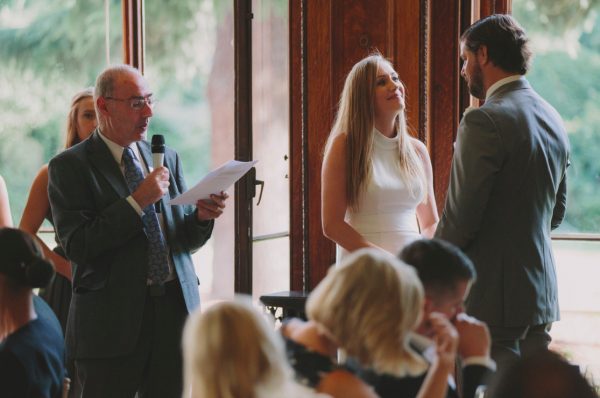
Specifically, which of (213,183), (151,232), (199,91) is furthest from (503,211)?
(199,91)

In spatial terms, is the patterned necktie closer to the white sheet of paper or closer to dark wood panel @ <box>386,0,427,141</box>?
the white sheet of paper

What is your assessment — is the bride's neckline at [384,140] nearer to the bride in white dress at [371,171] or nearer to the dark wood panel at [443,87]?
the bride in white dress at [371,171]

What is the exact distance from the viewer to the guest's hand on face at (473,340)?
7.41ft

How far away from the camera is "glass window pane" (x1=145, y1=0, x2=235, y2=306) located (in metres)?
5.20

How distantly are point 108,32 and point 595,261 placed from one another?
2.87m

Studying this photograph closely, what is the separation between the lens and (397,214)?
11.8ft

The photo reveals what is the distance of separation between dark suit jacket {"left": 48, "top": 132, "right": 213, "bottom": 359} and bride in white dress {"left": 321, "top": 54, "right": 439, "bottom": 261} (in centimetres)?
67

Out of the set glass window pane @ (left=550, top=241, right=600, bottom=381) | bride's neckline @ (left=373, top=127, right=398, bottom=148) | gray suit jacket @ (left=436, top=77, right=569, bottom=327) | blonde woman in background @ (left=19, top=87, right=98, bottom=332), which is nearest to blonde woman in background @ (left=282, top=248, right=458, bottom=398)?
gray suit jacket @ (left=436, top=77, right=569, bottom=327)

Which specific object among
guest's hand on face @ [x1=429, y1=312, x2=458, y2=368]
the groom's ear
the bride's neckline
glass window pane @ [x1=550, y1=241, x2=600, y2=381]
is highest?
the groom's ear

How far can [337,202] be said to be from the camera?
351 centimetres

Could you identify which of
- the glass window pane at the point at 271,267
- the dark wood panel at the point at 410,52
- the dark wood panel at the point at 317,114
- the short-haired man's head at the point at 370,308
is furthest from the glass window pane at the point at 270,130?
the short-haired man's head at the point at 370,308

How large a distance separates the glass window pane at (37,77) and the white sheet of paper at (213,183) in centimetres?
256

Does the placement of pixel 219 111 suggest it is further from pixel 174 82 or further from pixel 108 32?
pixel 108 32

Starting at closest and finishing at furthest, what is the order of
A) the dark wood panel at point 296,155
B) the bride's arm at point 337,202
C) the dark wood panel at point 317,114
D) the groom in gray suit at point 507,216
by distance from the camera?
the groom in gray suit at point 507,216
the bride's arm at point 337,202
the dark wood panel at point 317,114
the dark wood panel at point 296,155
